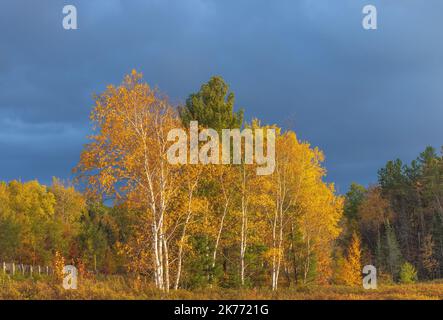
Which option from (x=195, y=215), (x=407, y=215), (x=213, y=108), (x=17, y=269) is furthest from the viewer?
(x=407, y=215)

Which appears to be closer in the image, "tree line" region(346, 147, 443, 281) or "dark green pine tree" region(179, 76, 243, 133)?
"dark green pine tree" region(179, 76, 243, 133)

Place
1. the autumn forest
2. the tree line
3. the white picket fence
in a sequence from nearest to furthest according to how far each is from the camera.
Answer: the autumn forest < the white picket fence < the tree line

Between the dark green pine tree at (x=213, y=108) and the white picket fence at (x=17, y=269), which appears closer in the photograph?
the dark green pine tree at (x=213, y=108)

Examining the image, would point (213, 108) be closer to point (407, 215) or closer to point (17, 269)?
point (17, 269)

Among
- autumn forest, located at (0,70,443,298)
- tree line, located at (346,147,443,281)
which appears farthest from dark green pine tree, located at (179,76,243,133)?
tree line, located at (346,147,443,281)

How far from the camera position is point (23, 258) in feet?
230

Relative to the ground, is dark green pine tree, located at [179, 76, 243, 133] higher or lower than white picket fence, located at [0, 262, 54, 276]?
higher

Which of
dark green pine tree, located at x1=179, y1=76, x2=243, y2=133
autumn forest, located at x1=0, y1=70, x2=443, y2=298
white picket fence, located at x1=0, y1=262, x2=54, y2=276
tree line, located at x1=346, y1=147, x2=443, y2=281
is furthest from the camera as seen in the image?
tree line, located at x1=346, y1=147, x2=443, y2=281

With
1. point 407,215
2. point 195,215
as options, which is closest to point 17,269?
point 195,215

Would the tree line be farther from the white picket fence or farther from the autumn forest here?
the white picket fence

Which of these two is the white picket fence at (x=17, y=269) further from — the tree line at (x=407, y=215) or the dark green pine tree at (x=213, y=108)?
the tree line at (x=407, y=215)

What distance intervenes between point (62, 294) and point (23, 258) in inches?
2253

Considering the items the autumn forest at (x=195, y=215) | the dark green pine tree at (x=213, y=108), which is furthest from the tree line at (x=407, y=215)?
the dark green pine tree at (x=213, y=108)
